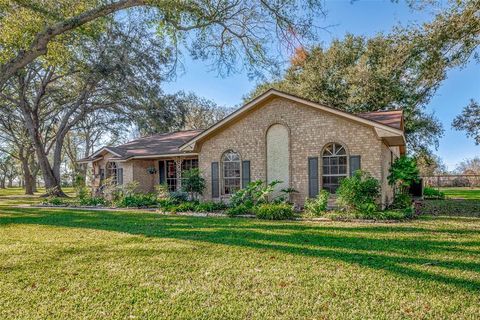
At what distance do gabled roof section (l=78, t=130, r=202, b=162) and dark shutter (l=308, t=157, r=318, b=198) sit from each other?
24.4 feet

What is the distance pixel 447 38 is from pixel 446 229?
6832mm

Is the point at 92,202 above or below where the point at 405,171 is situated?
below

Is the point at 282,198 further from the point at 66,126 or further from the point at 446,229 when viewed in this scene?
the point at 66,126

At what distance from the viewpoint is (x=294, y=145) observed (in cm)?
1384

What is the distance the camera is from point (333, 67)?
25672 millimetres

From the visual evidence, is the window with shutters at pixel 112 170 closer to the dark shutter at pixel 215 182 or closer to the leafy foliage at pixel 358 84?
the dark shutter at pixel 215 182

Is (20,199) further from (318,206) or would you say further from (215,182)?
(318,206)

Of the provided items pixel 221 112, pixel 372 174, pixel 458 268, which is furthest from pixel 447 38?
pixel 221 112

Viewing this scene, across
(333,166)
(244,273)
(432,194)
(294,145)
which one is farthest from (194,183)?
(432,194)

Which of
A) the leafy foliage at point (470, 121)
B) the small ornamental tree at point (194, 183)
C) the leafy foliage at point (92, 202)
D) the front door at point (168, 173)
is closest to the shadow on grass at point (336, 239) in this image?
the small ornamental tree at point (194, 183)

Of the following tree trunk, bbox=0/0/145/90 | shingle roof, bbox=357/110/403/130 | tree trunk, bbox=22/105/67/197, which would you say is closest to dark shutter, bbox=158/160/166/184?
tree trunk, bbox=22/105/67/197

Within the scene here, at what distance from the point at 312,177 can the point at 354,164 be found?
68.5 inches

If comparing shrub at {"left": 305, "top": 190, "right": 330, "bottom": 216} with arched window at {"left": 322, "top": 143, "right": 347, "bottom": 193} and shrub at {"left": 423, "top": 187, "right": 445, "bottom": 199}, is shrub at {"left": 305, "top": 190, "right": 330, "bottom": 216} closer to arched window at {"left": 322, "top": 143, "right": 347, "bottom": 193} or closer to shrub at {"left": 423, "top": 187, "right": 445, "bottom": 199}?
arched window at {"left": 322, "top": 143, "right": 347, "bottom": 193}

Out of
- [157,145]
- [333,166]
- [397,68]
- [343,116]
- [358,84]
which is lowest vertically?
[333,166]
